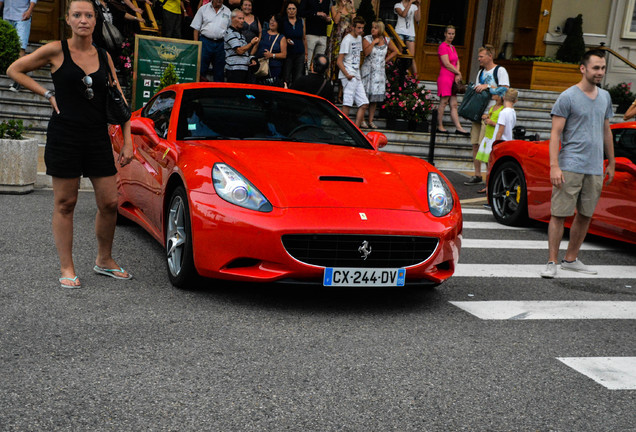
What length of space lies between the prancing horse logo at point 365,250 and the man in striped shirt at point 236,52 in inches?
318

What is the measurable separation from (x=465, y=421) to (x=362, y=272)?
5.30 ft

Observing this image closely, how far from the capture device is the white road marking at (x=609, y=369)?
405 centimetres

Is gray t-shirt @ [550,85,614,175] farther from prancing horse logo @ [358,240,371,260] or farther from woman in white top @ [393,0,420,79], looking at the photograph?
woman in white top @ [393,0,420,79]

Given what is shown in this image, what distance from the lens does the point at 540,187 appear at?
8.45m

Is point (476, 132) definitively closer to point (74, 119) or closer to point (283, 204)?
point (283, 204)

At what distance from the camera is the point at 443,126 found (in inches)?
→ 596

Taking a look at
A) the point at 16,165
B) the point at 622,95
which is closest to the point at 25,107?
the point at 16,165

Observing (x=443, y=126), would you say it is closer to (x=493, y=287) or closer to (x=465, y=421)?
(x=493, y=287)

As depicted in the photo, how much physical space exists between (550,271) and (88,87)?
13.0ft

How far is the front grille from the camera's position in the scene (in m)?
4.82

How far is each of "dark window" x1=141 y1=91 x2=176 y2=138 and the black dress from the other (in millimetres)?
1002

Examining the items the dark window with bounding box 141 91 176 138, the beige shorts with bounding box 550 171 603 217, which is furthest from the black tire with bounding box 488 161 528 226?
the dark window with bounding box 141 91 176 138

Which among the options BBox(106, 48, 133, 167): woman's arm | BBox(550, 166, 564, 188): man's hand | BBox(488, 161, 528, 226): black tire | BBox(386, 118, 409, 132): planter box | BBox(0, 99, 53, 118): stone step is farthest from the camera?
BBox(386, 118, 409, 132): planter box

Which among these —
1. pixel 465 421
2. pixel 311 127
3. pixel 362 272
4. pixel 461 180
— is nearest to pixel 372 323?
pixel 362 272
